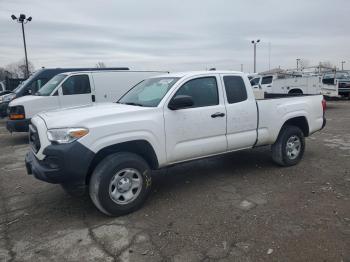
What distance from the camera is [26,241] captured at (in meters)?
3.63

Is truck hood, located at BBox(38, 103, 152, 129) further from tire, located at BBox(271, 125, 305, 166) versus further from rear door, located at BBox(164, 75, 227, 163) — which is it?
tire, located at BBox(271, 125, 305, 166)

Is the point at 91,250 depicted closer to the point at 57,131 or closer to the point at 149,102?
the point at 57,131

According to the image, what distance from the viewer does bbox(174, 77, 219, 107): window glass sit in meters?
4.89

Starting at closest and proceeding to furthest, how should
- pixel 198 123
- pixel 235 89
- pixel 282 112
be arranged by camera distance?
pixel 198 123 < pixel 235 89 < pixel 282 112

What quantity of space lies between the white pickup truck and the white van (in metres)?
4.90

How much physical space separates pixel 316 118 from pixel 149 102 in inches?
145

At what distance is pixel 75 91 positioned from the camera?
9.96 m

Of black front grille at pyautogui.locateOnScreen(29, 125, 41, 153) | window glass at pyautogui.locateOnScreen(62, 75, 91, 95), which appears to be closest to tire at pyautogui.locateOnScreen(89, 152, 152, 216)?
black front grille at pyautogui.locateOnScreen(29, 125, 41, 153)

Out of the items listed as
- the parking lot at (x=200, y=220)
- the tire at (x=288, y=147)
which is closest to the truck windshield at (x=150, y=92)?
the parking lot at (x=200, y=220)

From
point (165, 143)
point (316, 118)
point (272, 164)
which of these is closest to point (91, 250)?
point (165, 143)

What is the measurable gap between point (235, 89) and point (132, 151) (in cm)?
207

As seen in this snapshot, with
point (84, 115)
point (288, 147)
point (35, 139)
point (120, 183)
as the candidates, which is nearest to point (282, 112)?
point (288, 147)

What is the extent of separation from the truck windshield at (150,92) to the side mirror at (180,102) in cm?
21

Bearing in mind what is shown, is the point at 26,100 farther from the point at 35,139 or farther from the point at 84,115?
the point at 84,115
